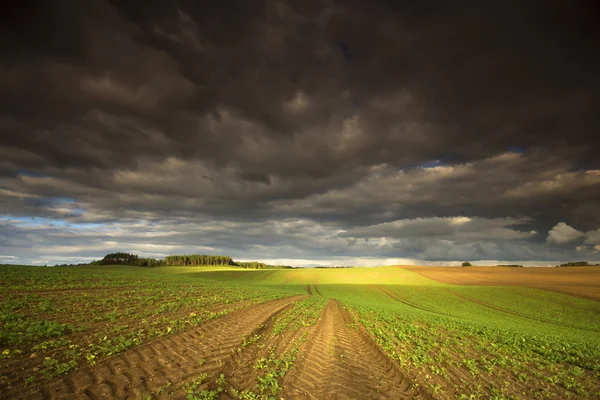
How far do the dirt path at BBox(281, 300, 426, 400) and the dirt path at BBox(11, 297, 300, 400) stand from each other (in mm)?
3427

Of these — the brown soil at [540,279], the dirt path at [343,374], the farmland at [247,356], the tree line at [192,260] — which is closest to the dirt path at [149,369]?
the farmland at [247,356]

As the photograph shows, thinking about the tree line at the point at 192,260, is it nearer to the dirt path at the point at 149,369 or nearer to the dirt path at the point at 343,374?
the dirt path at the point at 149,369

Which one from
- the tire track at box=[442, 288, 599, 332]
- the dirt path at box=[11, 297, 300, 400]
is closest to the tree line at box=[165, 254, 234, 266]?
the tire track at box=[442, 288, 599, 332]

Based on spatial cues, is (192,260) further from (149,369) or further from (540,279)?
(149,369)

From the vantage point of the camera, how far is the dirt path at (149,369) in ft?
27.8

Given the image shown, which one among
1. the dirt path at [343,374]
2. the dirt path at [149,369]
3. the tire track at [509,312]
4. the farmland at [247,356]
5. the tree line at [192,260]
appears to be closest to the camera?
the dirt path at [149,369]

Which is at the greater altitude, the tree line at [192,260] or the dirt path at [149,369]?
the tree line at [192,260]

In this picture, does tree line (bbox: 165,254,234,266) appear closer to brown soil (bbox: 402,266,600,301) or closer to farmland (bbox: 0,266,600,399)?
brown soil (bbox: 402,266,600,301)

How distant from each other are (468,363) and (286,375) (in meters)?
9.54

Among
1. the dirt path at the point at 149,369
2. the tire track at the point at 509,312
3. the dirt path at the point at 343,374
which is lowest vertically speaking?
the tire track at the point at 509,312

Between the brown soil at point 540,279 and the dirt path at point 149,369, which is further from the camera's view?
the brown soil at point 540,279

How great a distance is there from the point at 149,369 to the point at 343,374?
7.76m

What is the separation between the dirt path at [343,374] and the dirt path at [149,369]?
11.2 feet

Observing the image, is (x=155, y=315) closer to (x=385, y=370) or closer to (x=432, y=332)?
(x=385, y=370)
